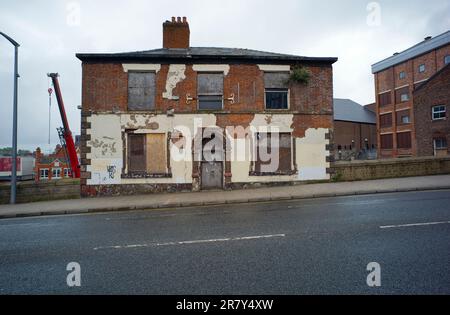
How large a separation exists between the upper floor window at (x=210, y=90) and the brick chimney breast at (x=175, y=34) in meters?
3.38

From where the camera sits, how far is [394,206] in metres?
7.97

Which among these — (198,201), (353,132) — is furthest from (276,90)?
(353,132)

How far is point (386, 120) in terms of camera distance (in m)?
43.0

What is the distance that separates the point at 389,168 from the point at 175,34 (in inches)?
652

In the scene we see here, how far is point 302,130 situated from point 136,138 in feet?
32.9

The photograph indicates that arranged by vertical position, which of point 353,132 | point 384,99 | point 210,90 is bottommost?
point 210,90

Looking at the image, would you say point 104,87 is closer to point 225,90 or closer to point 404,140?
point 225,90

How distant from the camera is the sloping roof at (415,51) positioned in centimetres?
3444

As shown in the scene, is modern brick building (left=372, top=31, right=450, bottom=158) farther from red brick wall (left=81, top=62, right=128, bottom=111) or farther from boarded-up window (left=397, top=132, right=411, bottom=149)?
red brick wall (left=81, top=62, right=128, bottom=111)

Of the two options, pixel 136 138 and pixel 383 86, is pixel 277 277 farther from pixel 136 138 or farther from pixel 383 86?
pixel 383 86

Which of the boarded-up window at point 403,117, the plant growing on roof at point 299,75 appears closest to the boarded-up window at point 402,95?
the boarded-up window at point 403,117

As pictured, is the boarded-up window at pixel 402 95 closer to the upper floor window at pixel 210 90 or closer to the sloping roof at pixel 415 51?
the sloping roof at pixel 415 51

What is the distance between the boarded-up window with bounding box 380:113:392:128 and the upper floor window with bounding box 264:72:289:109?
124 ft

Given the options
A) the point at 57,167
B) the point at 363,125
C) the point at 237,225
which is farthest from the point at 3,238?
the point at 363,125
